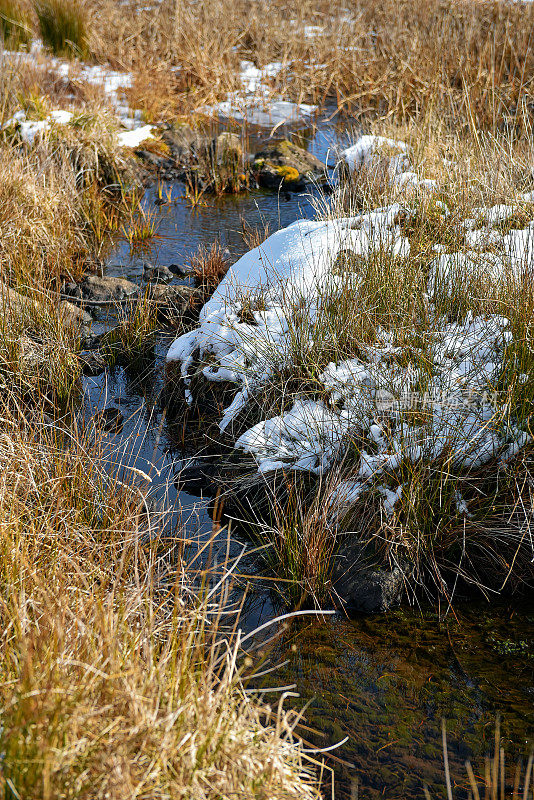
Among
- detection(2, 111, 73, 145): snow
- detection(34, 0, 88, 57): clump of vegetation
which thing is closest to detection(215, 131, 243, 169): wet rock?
detection(2, 111, 73, 145): snow

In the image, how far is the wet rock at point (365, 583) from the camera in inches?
103

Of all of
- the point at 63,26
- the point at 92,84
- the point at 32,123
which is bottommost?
the point at 32,123

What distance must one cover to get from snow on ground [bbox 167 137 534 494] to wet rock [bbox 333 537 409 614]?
10.7 inches

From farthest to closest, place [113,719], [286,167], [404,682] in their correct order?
[286,167]
[404,682]
[113,719]

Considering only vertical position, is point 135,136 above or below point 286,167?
above

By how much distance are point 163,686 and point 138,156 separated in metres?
6.64

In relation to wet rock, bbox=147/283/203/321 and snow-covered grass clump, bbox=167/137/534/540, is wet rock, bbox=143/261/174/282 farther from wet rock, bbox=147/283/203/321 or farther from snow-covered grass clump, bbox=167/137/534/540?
snow-covered grass clump, bbox=167/137/534/540

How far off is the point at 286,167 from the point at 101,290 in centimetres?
300

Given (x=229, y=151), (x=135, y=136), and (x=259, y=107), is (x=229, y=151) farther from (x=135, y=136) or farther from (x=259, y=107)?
(x=259, y=107)

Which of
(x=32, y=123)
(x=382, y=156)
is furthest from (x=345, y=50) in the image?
(x=32, y=123)

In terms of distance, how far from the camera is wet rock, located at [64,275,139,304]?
4.83 metres

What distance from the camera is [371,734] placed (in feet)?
6.87

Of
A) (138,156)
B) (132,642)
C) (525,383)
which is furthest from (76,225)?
(132,642)

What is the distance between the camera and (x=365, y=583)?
8.59 ft
